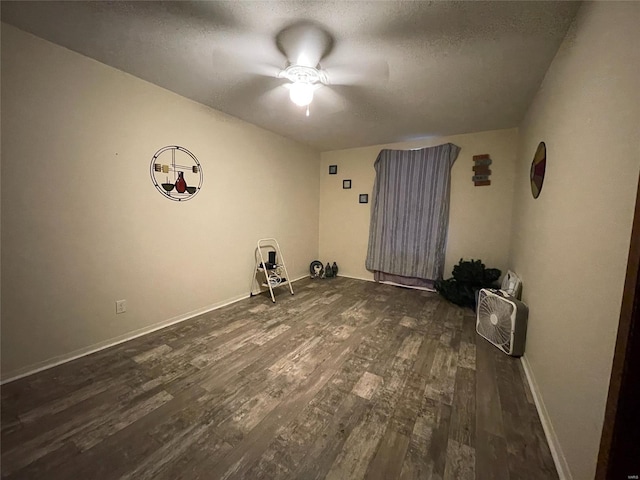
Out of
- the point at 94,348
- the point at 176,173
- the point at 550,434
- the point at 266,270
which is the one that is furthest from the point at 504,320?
the point at 94,348

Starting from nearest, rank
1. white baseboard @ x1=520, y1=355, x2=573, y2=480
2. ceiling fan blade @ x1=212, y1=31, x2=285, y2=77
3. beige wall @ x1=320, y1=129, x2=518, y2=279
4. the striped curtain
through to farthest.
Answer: white baseboard @ x1=520, y1=355, x2=573, y2=480 < ceiling fan blade @ x1=212, y1=31, x2=285, y2=77 < beige wall @ x1=320, y1=129, x2=518, y2=279 < the striped curtain

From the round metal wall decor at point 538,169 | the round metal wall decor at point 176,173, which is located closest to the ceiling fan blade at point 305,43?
the round metal wall decor at point 176,173

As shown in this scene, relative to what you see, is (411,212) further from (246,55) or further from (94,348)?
(94,348)

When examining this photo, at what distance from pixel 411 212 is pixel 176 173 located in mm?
3188

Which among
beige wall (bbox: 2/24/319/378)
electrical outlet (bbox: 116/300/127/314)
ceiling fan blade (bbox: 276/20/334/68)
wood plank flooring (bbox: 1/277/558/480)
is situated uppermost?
ceiling fan blade (bbox: 276/20/334/68)

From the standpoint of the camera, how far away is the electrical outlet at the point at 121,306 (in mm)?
2174

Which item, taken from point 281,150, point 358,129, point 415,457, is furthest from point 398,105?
point 415,457

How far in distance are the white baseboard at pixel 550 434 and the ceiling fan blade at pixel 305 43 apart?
255 centimetres

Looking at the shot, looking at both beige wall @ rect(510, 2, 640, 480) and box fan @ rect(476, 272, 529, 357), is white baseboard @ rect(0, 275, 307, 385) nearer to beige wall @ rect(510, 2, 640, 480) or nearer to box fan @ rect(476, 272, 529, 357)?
box fan @ rect(476, 272, 529, 357)

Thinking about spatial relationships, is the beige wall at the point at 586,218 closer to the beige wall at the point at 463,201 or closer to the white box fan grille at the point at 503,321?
the white box fan grille at the point at 503,321

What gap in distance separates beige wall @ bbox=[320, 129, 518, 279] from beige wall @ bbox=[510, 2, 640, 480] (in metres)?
1.72

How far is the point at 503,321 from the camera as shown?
2.14m

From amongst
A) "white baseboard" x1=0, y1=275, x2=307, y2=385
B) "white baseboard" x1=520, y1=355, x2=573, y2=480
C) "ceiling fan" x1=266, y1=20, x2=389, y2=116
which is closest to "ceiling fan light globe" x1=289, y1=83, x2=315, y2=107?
"ceiling fan" x1=266, y1=20, x2=389, y2=116

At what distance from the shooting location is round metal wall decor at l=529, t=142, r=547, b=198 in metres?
1.82
